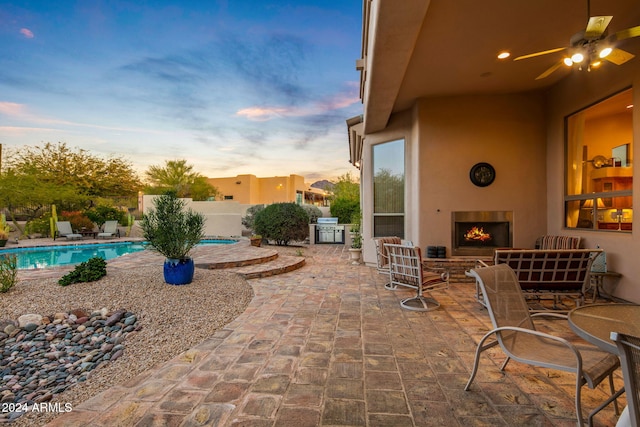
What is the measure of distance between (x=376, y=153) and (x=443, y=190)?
2068 mm

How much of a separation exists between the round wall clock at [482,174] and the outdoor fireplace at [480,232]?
617 mm

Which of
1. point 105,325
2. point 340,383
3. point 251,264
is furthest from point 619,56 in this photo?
point 251,264

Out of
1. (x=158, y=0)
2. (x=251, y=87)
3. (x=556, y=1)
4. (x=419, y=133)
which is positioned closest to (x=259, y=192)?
(x=251, y=87)

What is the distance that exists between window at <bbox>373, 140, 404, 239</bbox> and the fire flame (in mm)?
1498

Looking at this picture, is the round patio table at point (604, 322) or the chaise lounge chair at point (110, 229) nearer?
the round patio table at point (604, 322)

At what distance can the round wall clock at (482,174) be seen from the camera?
6215 mm

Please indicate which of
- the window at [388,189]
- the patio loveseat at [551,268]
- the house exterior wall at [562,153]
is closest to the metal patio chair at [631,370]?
the patio loveseat at [551,268]

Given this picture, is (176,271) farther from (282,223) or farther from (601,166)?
(601,166)

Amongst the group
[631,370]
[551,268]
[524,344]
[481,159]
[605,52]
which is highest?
[605,52]

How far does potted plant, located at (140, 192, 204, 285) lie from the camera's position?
16.8 ft

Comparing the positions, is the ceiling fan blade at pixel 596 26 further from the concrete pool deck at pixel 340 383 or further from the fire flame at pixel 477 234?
the fire flame at pixel 477 234

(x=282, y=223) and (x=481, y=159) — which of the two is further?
(x=282, y=223)

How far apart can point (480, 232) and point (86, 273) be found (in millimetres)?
7599

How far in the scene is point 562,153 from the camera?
5.71 m
